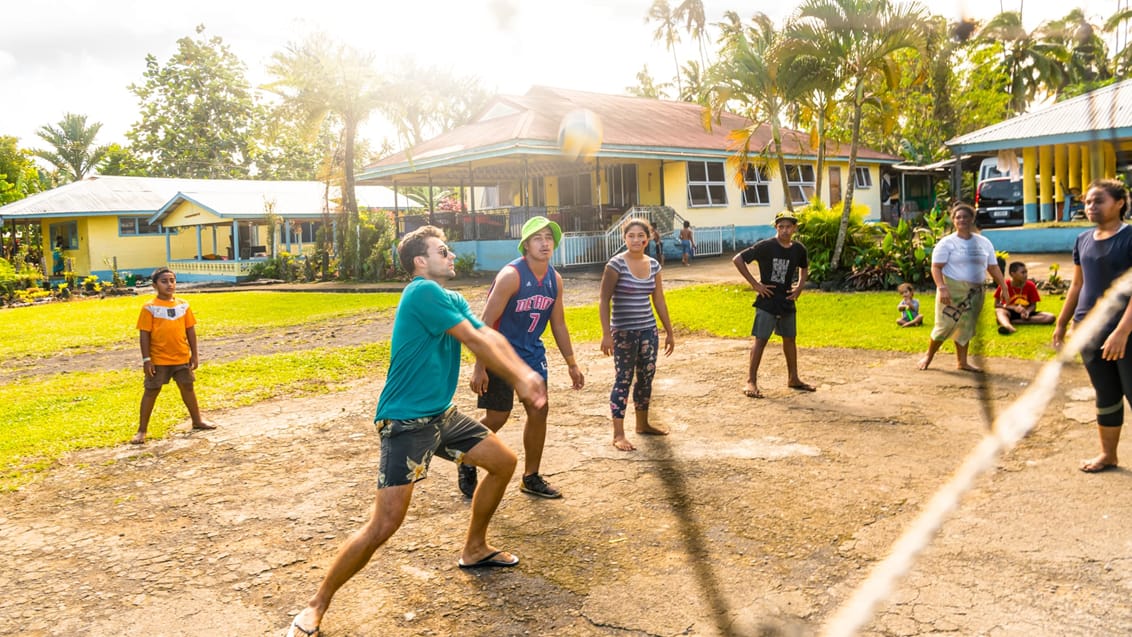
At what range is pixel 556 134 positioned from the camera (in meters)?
23.0

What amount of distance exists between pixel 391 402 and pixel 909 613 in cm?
226

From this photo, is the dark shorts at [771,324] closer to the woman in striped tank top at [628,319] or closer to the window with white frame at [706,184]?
the woman in striped tank top at [628,319]

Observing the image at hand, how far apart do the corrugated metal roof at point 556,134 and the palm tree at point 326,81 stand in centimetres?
218

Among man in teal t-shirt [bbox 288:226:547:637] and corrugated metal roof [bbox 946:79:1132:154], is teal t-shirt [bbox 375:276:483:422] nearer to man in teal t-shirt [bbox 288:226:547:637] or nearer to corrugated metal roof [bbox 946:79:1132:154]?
man in teal t-shirt [bbox 288:226:547:637]

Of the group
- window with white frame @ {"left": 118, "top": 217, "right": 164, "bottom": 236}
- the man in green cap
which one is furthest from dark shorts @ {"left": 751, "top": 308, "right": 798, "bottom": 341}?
Result: window with white frame @ {"left": 118, "top": 217, "right": 164, "bottom": 236}

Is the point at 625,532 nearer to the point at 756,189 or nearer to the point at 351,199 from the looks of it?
the point at 351,199

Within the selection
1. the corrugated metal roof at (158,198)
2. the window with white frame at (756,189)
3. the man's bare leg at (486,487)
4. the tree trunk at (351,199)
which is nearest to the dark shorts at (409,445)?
the man's bare leg at (486,487)

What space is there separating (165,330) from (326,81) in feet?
64.2

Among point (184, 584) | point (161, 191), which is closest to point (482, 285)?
point (184, 584)

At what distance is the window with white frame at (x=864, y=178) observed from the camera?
3412 centimetres

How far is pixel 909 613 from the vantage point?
11.0ft

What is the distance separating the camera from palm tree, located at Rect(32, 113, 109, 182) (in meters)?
49.3

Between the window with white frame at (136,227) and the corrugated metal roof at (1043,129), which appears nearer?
the corrugated metal roof at (1043,129)

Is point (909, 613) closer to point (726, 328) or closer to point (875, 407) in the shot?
point (875, 407)
